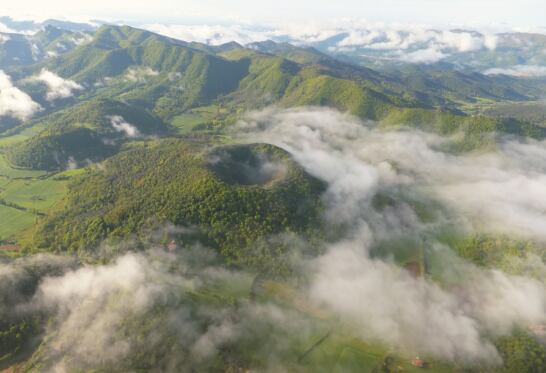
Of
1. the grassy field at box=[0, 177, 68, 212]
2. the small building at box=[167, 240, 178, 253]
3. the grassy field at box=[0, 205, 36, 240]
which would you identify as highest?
the small building at box=[167, 240, 178, 253]

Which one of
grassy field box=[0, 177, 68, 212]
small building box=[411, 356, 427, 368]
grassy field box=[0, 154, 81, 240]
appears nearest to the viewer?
small building box=[411, 356, 427, 368]

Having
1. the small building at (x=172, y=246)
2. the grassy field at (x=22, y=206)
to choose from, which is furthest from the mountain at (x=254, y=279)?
the grassy field at (x=22, y=206)

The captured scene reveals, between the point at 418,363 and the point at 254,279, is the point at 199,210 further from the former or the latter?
the point at 418,363

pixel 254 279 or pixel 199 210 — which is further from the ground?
pixel 199 210

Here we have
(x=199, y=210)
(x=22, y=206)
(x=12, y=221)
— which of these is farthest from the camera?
(x=22, y=206)

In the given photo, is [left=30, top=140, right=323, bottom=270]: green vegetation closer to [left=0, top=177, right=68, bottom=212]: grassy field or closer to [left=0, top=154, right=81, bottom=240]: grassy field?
[left=0, top=177, right=68, bottom=212]: grassy field

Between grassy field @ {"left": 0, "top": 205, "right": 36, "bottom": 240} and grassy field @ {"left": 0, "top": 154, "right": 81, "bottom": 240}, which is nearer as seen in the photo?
grassy field @ {"left": 0, "top": 205, "right": 36, "bottom": 240}

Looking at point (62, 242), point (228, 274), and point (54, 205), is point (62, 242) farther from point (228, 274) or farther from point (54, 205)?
point (228, 274)

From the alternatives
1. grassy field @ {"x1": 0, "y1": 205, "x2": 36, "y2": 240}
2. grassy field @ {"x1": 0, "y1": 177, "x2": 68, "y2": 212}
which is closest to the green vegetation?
grassy field @ {"x1": 0, "y1": 177, "x2": 68, "y2": 212}

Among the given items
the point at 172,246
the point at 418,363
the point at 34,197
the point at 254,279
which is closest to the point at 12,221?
the point at 34,197

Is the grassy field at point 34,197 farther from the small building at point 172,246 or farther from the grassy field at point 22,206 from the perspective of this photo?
the small building at point 172,246

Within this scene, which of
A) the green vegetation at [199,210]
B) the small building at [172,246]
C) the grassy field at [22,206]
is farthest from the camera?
Result: the grassy field at [22,206]
